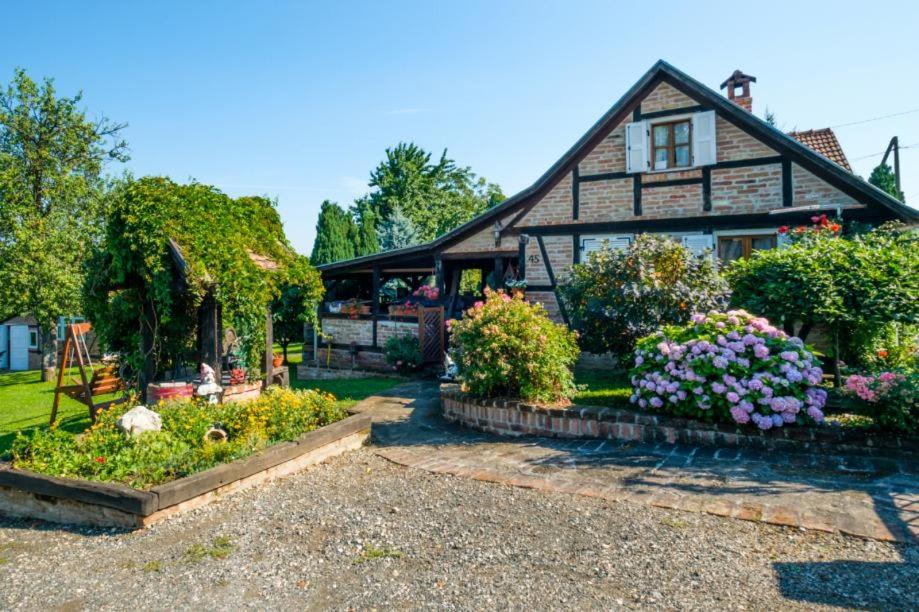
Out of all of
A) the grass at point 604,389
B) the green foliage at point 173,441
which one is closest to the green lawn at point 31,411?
the green foliage at point 173,441

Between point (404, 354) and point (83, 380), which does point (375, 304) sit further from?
point (83, 380)

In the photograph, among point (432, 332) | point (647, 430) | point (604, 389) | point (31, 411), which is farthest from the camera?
point (432, 332)

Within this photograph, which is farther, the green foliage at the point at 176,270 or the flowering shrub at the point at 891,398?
the green foliage at the point at 176,270

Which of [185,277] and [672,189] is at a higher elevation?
[672,189]

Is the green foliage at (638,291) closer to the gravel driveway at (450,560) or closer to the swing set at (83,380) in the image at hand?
the gravel driveway at (450,560)

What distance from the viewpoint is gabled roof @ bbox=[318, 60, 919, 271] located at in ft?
31.6

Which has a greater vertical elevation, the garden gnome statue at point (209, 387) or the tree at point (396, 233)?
the tree at point (396, 233)

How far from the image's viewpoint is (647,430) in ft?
21.3

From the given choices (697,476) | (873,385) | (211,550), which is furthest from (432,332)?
(211,550)

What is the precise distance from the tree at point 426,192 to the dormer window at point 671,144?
24670 millimetres

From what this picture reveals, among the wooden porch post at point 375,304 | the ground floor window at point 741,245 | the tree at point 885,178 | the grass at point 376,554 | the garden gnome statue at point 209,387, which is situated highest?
the tree at point 885,178

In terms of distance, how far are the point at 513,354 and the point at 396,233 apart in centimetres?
2614

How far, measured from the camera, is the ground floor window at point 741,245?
1062 cm

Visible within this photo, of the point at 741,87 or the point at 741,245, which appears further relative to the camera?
the point at 741,87
